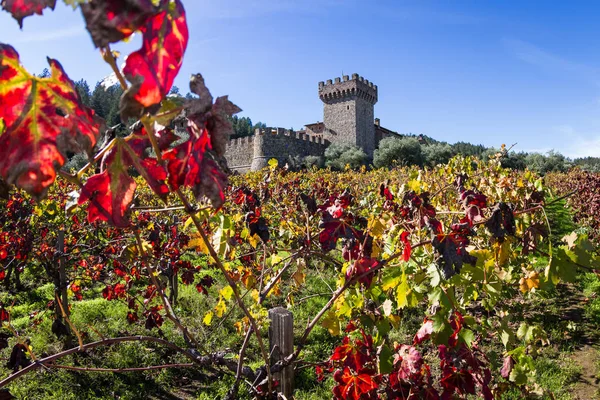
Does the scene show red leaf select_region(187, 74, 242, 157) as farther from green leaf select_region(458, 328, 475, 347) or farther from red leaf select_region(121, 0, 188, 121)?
green leaf select_region(458, 328, 475, 347)

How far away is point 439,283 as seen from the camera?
4.13ft

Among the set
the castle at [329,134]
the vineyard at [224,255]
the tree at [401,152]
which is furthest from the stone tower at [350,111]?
the vineyard at [224,255]

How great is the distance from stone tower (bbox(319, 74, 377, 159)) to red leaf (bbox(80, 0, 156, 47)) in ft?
120

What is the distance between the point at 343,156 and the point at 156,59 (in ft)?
104

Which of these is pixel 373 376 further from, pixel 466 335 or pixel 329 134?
pixel 329 134

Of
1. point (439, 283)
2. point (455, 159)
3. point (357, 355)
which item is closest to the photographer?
point (439, 283)

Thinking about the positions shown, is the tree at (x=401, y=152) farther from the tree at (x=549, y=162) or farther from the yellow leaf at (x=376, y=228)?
the yellow leaf at (x=376, y=228)

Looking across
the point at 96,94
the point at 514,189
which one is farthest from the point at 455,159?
the point at 96,94

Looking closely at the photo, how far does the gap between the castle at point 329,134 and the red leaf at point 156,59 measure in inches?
1214

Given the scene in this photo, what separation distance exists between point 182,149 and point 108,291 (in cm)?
360

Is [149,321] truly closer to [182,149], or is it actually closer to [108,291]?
[108,291]

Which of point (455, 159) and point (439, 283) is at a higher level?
point (455, 159)

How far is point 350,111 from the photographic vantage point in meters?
36.8

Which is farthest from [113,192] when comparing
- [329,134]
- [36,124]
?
[329,134]
